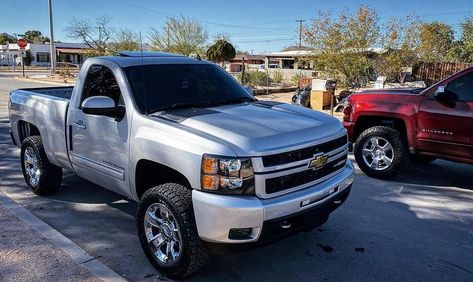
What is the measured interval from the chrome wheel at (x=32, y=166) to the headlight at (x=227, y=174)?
3.21m

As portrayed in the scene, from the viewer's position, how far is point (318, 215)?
11.4 ft

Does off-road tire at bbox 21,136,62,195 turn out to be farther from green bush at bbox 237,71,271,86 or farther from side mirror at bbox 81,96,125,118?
green bush at bbox 237,71,271,86

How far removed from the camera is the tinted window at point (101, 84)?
14.1ft

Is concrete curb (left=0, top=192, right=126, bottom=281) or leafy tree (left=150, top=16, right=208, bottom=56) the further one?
leafy tree (left=150, top=16, right=208, bottom=56)

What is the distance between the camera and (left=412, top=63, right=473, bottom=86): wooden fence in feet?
66.2

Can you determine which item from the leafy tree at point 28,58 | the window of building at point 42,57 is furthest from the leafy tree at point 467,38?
the window of building at point 42,57

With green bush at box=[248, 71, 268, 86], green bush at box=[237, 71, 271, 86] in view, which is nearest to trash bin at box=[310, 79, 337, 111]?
green bush at box=[237, 71, 271, 86]

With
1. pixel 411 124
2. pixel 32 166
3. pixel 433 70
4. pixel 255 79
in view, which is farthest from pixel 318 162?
pixel 255 79

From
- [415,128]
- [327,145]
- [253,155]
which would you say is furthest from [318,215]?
[415,128]

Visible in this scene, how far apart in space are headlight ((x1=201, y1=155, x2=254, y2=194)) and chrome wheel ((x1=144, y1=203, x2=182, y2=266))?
1.63 ft

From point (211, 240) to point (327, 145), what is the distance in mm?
1278

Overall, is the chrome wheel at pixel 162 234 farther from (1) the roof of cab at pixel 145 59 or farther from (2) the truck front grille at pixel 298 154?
(1) the roof of cab at pixel 145 59

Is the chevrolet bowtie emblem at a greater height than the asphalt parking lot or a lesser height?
greater

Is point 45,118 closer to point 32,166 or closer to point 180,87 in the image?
point 32,166
